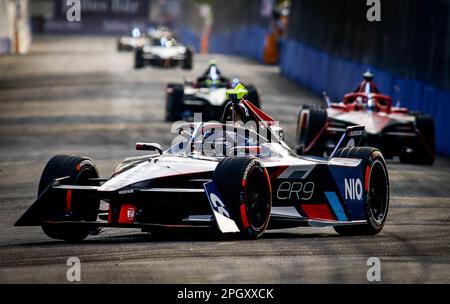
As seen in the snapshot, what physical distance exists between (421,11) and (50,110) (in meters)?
11.3

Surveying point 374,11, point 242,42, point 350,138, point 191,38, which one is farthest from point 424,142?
point 191,38

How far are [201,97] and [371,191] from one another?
52.0ft

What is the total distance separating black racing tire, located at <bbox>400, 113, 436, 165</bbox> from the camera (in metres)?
23.4

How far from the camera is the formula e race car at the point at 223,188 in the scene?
1238cm

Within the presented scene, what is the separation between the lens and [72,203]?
12727 mm

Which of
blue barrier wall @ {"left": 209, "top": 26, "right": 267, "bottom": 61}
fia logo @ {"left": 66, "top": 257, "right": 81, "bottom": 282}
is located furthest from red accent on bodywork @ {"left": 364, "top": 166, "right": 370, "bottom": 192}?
blue barrier wall @ {"left": 209, "top": 26, "right": 267, "bottom": 61}

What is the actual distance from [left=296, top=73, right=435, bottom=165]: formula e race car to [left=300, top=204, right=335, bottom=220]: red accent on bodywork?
935 centimetres

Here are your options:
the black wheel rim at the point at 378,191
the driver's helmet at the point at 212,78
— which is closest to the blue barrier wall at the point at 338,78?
the driver's helmet at the point at 212,78

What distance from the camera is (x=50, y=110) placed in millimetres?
36219

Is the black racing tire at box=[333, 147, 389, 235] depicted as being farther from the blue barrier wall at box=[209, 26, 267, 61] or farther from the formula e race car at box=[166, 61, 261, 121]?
the blue barrier wall at box=[209, 26, 267, 61]

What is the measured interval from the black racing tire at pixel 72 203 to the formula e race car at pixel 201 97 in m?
16.2
